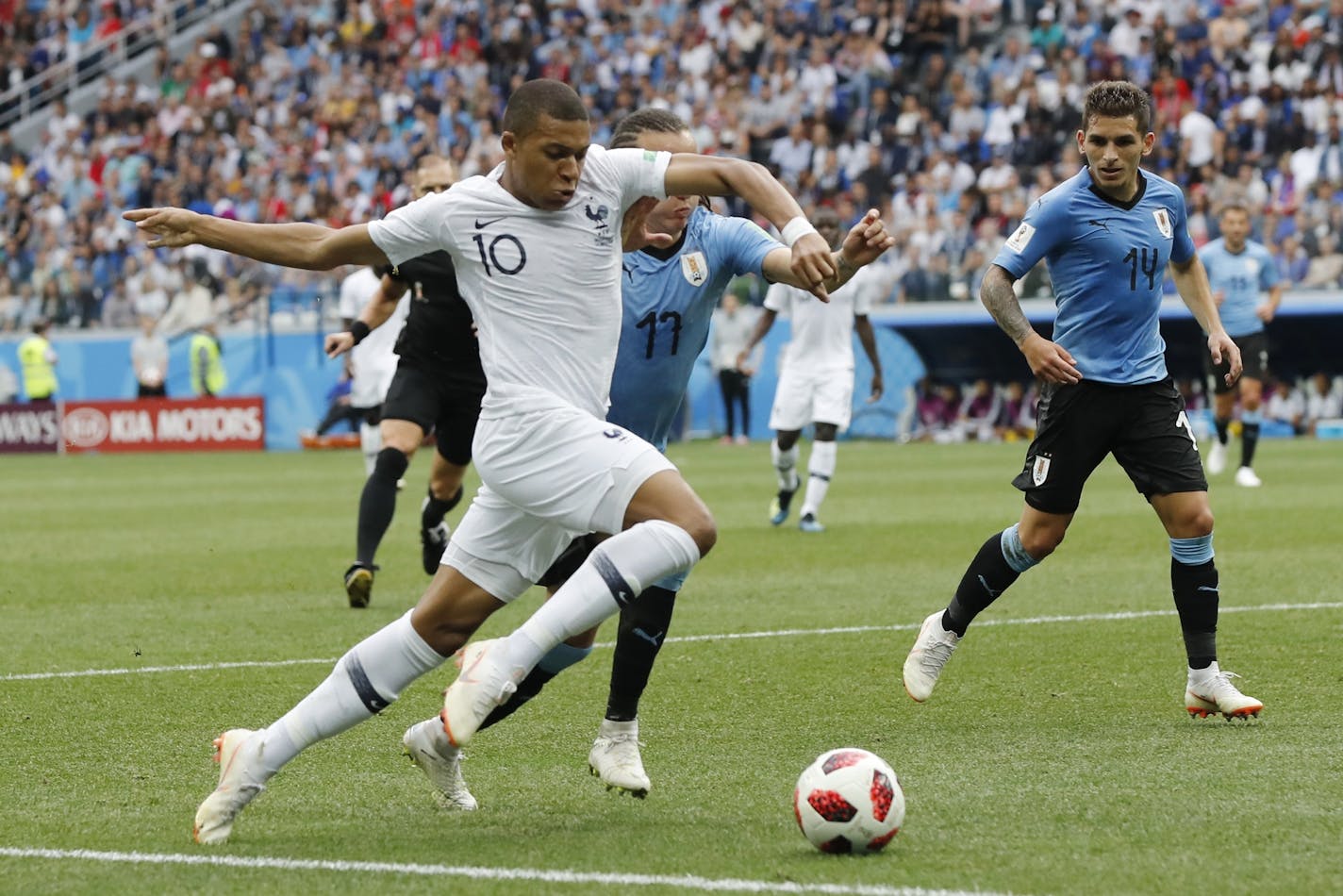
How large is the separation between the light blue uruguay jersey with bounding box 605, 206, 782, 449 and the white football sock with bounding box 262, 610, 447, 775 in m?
1.21

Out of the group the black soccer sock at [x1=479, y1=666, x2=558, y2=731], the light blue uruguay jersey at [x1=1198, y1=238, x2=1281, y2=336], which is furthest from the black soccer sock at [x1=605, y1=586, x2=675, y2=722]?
the light blue uruguay jersey at [x1=1198, y1=238, x2=1281, y2=336]

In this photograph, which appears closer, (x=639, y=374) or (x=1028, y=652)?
(x=639, y=374)

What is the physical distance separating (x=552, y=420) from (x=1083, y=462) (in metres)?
2.57

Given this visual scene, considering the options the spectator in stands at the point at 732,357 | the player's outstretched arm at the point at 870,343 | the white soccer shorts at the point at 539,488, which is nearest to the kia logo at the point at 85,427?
the spectator in stands at the point at 732,357

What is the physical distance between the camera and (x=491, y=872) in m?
4.45

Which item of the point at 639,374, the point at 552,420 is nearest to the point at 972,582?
the point at 639,374

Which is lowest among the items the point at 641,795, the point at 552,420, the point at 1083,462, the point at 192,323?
the point at 192,323

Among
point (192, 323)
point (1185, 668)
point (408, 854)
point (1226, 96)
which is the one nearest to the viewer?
point (408, 854)

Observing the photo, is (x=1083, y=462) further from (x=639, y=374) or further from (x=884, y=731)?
(x=639, y=374)

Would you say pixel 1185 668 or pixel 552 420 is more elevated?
pixel 552 420

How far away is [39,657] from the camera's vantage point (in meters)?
8.62

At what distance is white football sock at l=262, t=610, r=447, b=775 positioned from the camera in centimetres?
495

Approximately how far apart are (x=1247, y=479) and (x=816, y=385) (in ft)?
17.2

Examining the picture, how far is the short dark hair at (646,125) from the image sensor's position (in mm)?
5742
